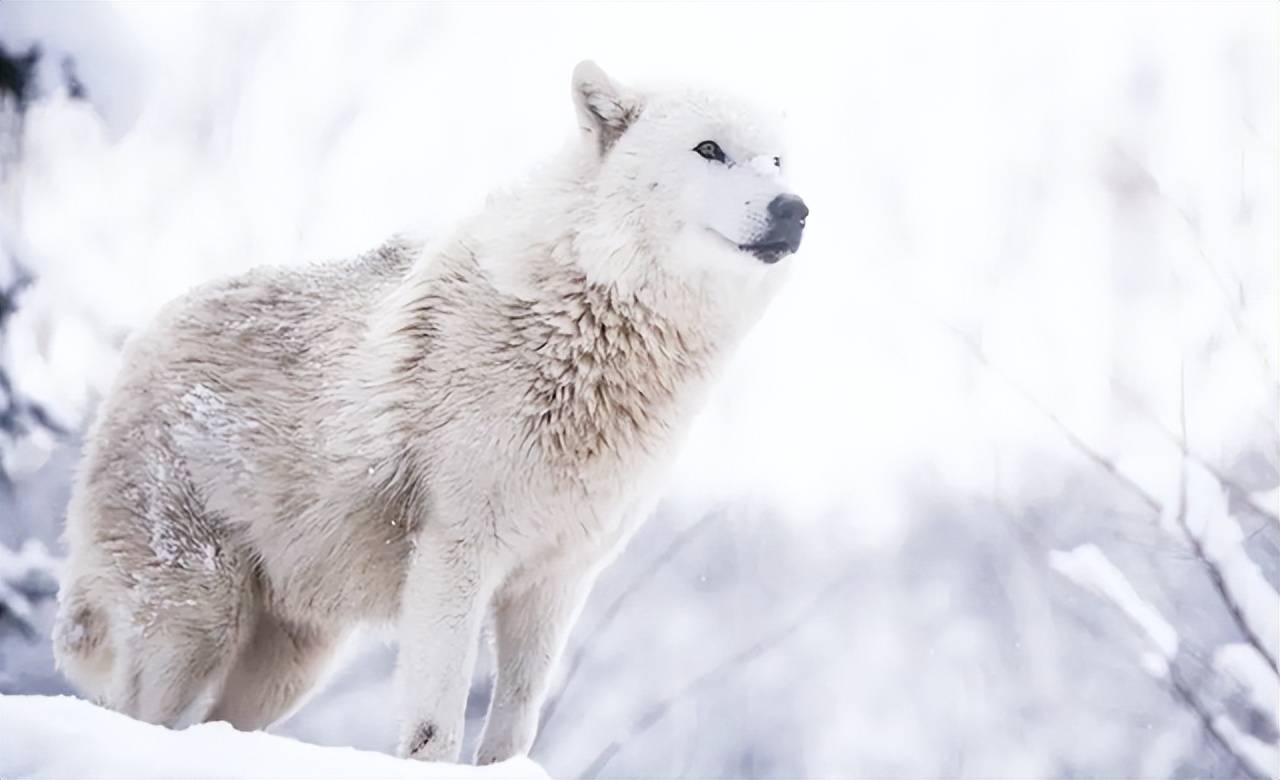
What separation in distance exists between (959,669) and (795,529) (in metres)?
1.86

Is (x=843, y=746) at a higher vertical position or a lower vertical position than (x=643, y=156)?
lower

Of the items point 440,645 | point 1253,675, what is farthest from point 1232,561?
point 440,645

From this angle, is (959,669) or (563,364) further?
(959,669)

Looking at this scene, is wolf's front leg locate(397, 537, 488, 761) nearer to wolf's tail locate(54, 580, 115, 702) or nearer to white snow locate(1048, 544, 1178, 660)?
wolf's tail locate(54, 580, 115, 702)

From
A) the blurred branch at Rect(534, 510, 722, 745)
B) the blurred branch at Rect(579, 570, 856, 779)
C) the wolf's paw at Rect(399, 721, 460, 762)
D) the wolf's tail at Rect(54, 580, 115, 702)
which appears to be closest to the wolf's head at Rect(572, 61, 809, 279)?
the wolf's paw at Rect(399, 721, 460, 762)

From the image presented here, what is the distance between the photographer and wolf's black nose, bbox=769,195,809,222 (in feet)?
11.9

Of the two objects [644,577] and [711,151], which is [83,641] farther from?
[644,577]

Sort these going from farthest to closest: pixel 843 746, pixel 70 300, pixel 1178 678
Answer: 1. pixel 843 746
2. pixel 70 300
3. pixel 1178 678

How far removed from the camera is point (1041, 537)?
9.79 m

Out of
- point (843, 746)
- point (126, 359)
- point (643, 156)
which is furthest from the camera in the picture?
point (843, 746)

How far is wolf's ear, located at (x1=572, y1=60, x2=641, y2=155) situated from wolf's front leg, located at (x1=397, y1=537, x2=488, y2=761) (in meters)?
1.37

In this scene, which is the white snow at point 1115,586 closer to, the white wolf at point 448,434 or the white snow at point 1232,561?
the white snow at point 1232,561

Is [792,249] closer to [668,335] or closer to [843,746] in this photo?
[668,335]

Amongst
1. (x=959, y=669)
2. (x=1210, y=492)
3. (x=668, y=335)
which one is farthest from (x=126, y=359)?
(x=959, y=669)
